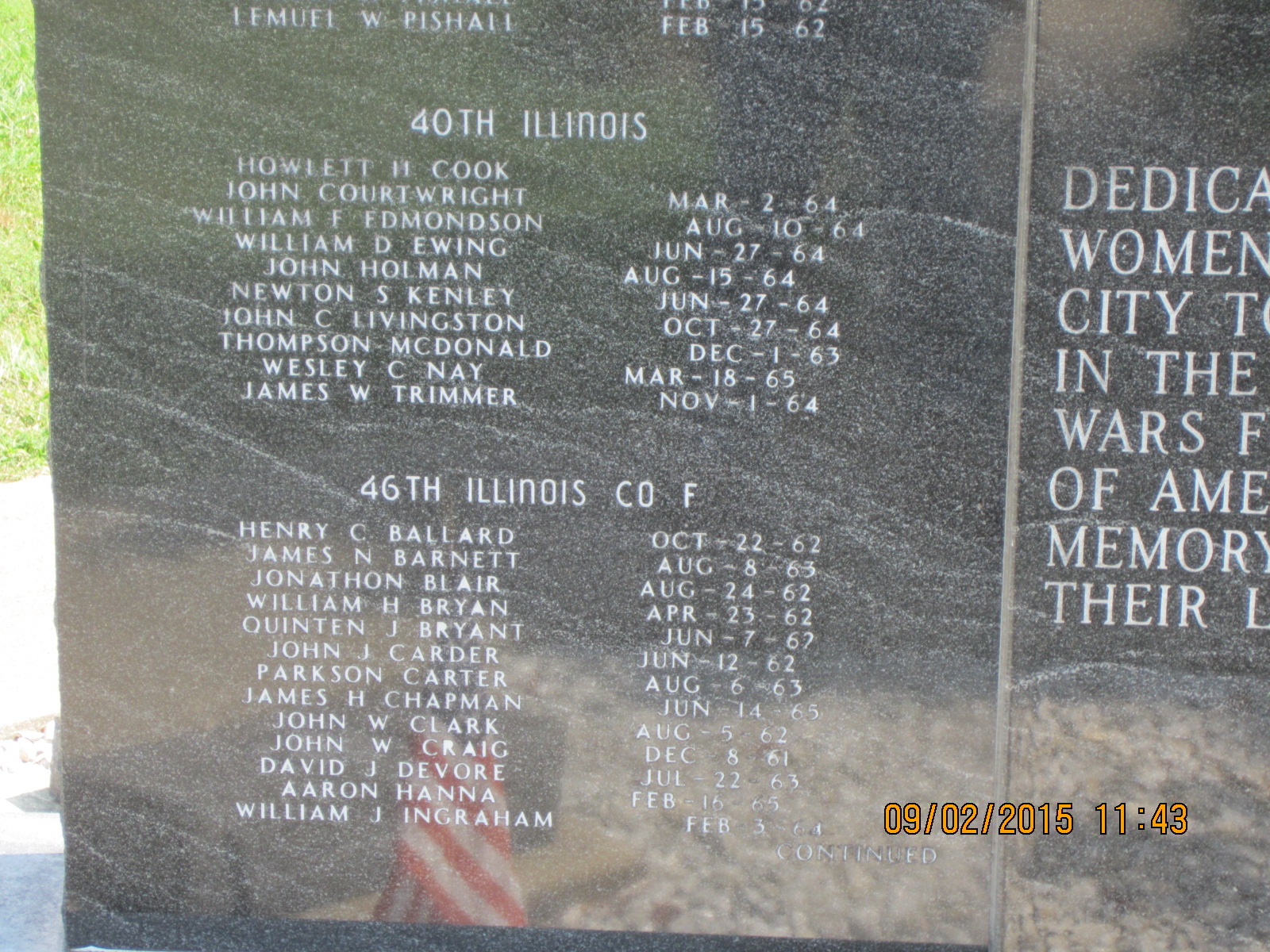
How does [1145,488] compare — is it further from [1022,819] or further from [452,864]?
[452,864]

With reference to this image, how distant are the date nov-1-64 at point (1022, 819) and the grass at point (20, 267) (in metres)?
6.28

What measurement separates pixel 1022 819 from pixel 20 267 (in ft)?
32.9

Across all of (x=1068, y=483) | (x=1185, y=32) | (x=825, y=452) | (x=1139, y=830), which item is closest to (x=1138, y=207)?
(x=1185, y=32)

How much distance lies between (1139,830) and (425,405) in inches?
91.7

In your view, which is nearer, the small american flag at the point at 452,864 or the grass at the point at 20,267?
the small american flag at the point at 452,864

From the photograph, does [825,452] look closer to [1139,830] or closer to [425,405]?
[425,405]

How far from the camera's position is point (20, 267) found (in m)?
9.62

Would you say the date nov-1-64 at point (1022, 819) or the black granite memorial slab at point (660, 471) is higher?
the black granite memorial slab at point (660, 471)

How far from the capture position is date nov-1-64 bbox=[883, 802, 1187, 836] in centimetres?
286

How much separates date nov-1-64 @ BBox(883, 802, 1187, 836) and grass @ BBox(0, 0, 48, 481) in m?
6.28

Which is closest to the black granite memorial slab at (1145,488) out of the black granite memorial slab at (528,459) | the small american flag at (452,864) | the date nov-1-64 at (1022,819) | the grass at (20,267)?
the date nov-1-64 at (1022,819)

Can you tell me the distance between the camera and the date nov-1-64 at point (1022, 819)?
2861 mm

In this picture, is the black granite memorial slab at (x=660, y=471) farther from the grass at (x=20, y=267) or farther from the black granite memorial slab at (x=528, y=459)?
the grass at (x=20, y=267)

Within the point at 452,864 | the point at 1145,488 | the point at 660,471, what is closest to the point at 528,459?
the point at 660,471
